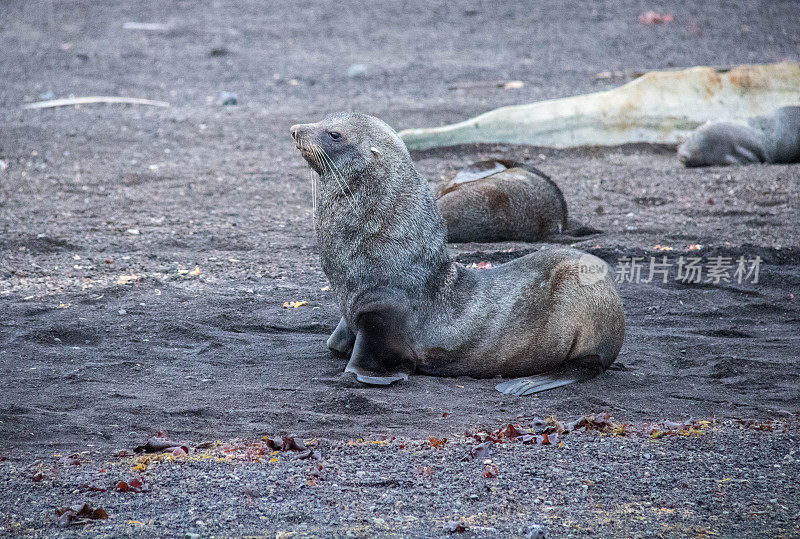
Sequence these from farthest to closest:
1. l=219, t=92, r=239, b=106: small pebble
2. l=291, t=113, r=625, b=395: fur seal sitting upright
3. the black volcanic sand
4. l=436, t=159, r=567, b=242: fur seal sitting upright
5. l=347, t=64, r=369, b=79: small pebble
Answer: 1. l=347, t=64, r=369, b=79: small pebble
2. l=219, t=92, r=239, b=106: small pebble
3. l=436, t=159, r=567, b=242: fur seal sitting upright
4. l=291, t=113, r=625, b=395: fur seal sitting upright
5. the black volcanic sand

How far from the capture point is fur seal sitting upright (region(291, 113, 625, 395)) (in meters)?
4.75

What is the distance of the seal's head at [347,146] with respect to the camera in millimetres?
4766

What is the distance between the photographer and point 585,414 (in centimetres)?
435

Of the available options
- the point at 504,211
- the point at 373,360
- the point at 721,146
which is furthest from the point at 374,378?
the point at 721,146

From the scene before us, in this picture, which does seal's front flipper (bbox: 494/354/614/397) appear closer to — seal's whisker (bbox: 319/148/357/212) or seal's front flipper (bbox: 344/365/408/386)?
seal's front flipper (bbox: 344/365/408/386)

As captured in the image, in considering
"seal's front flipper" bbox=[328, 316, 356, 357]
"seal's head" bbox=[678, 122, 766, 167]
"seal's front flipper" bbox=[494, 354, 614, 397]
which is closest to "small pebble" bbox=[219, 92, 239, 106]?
"seal's head" bbox=[678, 122, 766, 167]

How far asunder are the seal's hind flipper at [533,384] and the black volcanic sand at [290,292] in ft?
0.26

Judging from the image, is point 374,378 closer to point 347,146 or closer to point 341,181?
point 341,181

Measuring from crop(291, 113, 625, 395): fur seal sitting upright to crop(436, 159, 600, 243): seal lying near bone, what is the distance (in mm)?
2495

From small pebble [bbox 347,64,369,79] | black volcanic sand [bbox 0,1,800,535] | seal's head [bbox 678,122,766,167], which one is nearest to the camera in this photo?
black volcanic sand [bbox 0,1,800,535]

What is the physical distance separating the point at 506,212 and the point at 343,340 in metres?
2.75

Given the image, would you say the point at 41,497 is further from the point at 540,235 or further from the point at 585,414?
the point at 540,235

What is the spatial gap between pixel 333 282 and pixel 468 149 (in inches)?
217

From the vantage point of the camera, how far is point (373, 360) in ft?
15.4
